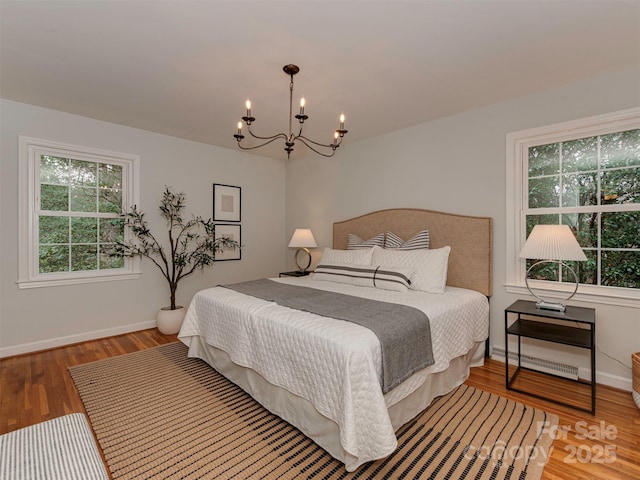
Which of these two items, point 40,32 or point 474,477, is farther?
point 40,32

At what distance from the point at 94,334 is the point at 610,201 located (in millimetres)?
5240

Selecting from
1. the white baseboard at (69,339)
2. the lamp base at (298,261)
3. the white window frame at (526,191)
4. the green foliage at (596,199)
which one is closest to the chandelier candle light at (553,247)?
the white window frame at (526,191)

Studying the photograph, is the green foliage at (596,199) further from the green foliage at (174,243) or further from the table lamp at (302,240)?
the green foliage at (174,243)

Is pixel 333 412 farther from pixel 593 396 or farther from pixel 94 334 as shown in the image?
pixel 94 334

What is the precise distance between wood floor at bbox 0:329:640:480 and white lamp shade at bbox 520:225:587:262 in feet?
3.44

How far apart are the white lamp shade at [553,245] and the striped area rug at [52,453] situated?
9.96 feet

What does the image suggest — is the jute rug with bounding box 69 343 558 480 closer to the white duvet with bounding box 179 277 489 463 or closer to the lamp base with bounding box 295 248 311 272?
the white duvet with bounding box 179 277 489 463

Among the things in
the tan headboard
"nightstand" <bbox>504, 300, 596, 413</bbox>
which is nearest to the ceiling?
the tan headboard

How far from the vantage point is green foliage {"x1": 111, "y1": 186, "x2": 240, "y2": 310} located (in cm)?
371

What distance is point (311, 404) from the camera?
1.75 meters

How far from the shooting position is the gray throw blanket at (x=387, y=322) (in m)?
1.71

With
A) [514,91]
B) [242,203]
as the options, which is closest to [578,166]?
[514,91]

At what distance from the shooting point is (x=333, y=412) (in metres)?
1.58

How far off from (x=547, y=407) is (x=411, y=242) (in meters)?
1.74
